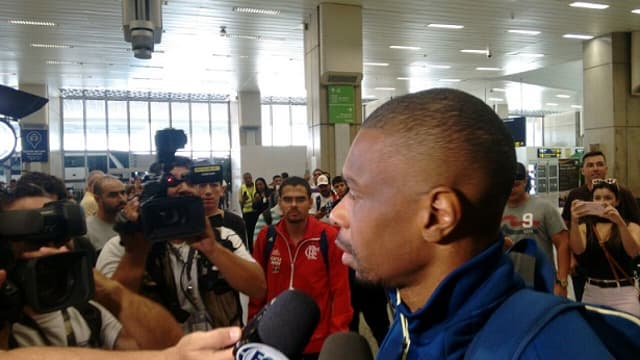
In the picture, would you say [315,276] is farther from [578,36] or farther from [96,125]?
[96,125]

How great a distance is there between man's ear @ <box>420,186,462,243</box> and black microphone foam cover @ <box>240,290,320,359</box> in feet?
1.05

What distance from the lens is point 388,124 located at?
86cm

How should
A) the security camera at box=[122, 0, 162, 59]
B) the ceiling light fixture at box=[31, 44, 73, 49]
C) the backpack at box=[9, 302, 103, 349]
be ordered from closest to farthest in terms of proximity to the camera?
the backpack at box=[9, 302, 103, 349] → the security camera at box=[122, 0, 162, 59] → the ceiling light fixture at box=[31, 44, 73, 49]

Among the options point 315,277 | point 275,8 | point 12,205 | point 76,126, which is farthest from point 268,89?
point 12,205

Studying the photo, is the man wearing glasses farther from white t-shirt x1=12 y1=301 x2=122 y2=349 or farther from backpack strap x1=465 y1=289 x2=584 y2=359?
backpack strap x1=465 y1=289 x2=584 y2=359

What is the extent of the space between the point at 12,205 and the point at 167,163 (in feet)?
1.89

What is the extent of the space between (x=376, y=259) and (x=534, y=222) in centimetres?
318

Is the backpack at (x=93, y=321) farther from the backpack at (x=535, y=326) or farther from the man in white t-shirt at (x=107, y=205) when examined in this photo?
the man in white t-shirt at (x=107, y=205)

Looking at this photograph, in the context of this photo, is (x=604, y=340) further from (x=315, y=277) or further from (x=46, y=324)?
(x=315, y=277)

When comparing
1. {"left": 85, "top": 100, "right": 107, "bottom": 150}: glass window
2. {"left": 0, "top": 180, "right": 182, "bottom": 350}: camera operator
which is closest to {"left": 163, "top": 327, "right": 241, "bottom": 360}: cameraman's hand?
{"left": 0, "top": 180, "right": 182, "bottom": 350}: camera operator

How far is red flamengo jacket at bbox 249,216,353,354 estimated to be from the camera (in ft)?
9.50

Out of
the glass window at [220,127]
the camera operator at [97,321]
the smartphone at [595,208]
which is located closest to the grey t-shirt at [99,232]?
the camera operator at [97,321]

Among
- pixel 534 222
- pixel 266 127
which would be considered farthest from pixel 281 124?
pixel 534 222

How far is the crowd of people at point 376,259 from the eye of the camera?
791 millimetres
